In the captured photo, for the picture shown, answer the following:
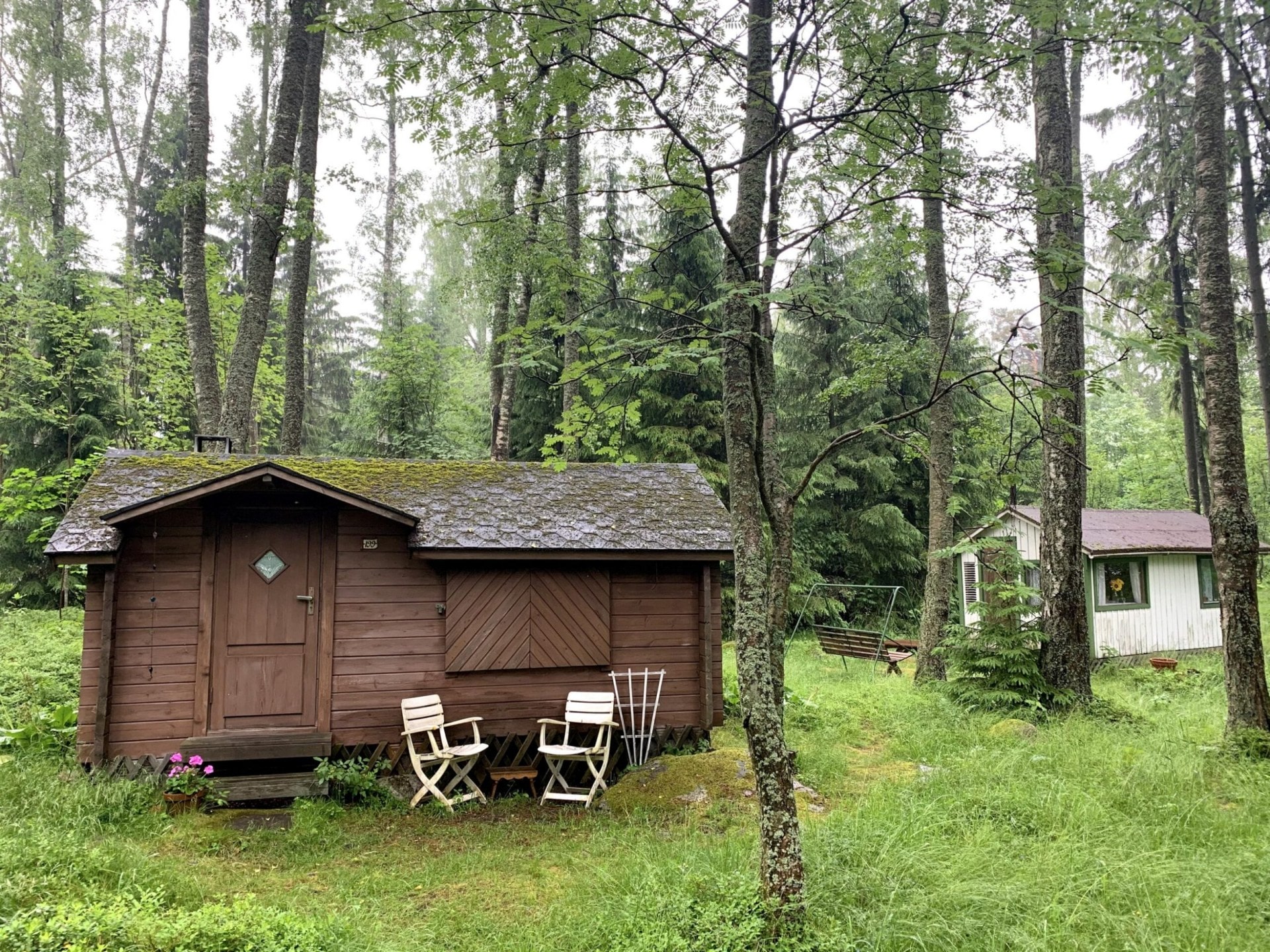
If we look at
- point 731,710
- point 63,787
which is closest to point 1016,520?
point 731,710

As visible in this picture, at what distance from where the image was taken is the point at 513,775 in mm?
7324

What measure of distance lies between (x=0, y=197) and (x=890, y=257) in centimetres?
2320

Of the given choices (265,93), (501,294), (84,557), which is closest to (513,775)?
(84,557)

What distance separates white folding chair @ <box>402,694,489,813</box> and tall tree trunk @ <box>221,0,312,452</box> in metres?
4.94

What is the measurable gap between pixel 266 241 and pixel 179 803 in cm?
760

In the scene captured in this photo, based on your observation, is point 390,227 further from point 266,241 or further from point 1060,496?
point 1060,496

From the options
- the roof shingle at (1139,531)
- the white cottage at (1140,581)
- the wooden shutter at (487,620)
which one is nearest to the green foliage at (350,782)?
the wooden shutter at (487,620)

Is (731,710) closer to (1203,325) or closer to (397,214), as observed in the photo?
(1203,325)

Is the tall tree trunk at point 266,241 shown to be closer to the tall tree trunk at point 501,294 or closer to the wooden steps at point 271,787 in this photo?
the tall tree trunk at point 501,294

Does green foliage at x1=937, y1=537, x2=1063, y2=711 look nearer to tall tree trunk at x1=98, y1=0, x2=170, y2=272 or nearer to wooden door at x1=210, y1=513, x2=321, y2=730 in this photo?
wooden door at x1=210, y1=513, x2=321, y2=730

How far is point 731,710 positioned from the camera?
10.1 meters

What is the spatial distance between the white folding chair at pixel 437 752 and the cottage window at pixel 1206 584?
50.4 ft

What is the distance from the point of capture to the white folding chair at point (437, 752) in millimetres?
7055

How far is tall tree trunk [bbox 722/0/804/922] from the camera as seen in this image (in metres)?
3.87
